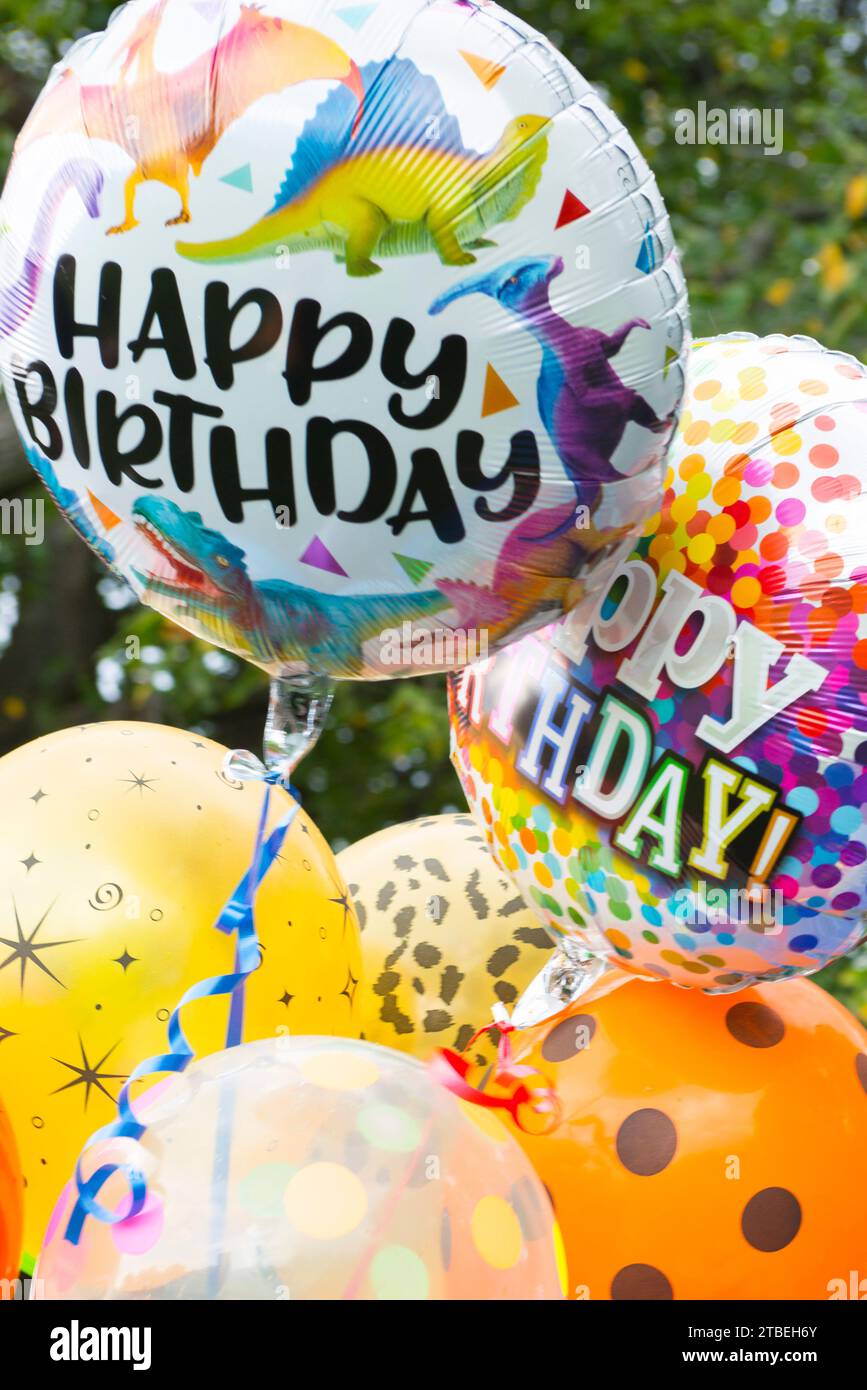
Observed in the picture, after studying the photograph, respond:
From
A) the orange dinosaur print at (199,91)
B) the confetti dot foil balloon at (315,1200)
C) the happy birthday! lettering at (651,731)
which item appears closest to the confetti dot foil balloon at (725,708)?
the happy birthday! lettering at (651,731)

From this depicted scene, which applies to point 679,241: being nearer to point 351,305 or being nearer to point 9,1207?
point 351,305

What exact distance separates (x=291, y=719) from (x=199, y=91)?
0.64 m

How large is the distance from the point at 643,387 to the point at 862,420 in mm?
341

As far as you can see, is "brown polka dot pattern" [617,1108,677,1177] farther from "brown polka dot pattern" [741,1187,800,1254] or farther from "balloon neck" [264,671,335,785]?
"balloon neck" [264,671,335,785]

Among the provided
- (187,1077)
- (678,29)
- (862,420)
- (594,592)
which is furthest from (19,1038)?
(678,29)

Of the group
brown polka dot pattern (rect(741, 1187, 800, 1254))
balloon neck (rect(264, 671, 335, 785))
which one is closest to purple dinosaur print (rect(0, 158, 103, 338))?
balloon neck (rect(264, 671, 335, 785))

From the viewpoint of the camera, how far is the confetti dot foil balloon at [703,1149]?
1.72 m

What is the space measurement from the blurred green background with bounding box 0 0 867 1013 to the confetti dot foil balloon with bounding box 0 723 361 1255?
90.4 inches

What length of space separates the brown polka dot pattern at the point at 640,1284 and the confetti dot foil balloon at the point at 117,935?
0.46m

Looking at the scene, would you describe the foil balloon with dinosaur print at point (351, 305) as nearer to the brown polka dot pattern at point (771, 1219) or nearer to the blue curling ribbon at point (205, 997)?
the blue curling ribbon at point (205, 997)

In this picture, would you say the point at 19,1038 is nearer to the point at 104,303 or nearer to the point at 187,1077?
the point at 187,1077

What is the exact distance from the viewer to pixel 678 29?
4781 millimetres

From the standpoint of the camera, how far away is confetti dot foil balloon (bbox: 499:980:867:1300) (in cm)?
172

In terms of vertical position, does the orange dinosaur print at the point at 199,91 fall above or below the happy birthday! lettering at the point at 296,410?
above
